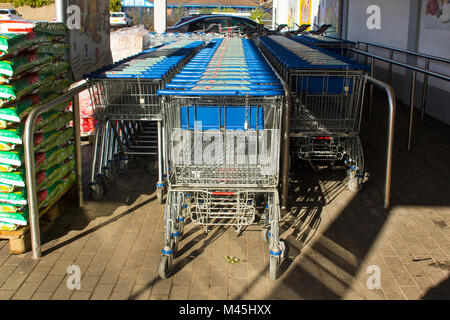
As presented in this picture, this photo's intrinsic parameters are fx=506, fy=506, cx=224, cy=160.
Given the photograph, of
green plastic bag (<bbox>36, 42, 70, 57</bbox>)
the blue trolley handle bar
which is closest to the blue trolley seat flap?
the blue trolley handle bar

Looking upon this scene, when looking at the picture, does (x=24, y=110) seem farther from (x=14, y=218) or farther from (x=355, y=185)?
(x=355, y=185)

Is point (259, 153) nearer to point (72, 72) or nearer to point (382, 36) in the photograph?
point (72, 72)

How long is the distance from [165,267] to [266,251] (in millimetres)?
890

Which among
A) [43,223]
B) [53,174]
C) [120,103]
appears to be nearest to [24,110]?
[53,174]

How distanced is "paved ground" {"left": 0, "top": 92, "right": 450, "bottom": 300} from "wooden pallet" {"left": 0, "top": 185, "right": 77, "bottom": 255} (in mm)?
75

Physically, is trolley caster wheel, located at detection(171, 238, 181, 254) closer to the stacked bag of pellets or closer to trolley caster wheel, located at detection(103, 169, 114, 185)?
the stacked bag of pellets

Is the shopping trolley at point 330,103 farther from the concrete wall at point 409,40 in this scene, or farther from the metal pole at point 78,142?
the concrete wall at point 409,40

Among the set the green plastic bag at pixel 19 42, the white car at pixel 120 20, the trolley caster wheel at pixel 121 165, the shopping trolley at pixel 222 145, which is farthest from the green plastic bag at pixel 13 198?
the white car at pixel 120 20

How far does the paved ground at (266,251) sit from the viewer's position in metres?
3.60

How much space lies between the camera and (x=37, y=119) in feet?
13.7

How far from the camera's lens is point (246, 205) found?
4094mm

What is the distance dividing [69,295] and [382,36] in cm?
1004

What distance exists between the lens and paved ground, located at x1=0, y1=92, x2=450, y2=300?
3.60 metres
